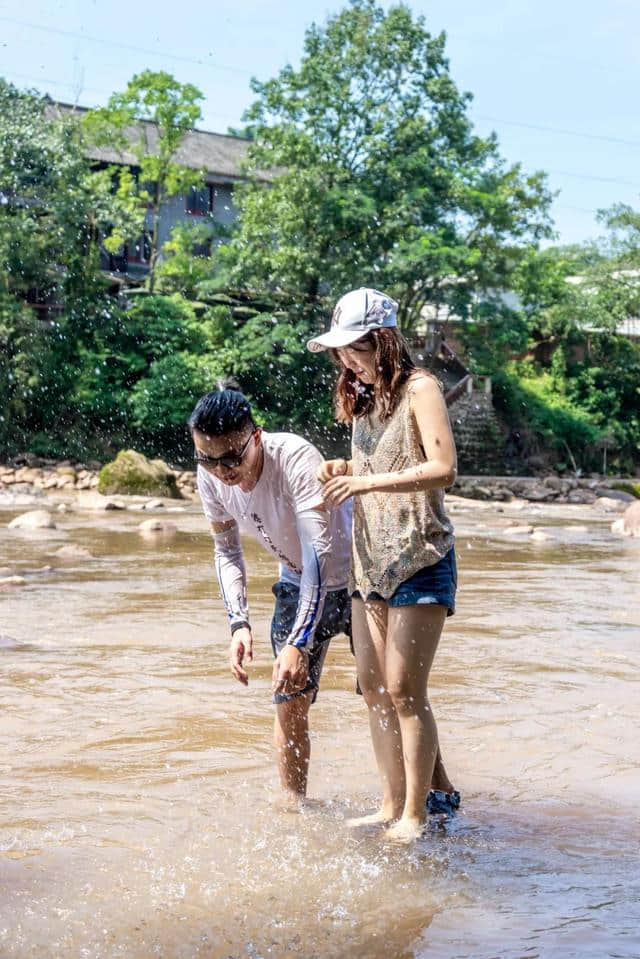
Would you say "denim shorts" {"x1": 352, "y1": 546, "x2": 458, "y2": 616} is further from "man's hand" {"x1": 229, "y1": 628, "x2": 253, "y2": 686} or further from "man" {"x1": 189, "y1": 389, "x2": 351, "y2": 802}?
"man's hand" {"x1": 229, "y1": 628, "x2": 253, "y2": 686}

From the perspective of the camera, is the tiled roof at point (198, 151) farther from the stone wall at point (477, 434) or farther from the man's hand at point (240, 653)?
the man's hand at point (240, 653)

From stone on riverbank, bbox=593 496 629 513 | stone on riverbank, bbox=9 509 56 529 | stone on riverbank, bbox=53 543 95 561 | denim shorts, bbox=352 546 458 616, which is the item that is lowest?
stone on riverbank, bbox=593 496 629 513

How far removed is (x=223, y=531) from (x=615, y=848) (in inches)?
67.5

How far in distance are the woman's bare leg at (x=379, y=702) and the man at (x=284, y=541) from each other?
0.15 m

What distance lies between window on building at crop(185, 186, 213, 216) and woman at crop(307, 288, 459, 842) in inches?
1386

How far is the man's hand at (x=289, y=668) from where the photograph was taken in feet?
12.0

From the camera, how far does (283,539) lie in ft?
12.7

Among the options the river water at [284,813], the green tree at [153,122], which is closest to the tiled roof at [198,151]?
the green tree at [153,122]

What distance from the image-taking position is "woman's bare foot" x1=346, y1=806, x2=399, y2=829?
3949mm

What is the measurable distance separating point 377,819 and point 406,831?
0.59ft

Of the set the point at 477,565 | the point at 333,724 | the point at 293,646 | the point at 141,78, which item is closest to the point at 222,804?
the point at 293,646

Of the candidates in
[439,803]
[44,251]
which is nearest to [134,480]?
[44,251]

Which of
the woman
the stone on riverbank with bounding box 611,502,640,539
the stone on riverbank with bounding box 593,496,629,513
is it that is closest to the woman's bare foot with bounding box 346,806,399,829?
the woman

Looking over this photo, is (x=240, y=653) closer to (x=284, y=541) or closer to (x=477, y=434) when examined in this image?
(x=284, y=541)
